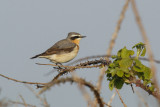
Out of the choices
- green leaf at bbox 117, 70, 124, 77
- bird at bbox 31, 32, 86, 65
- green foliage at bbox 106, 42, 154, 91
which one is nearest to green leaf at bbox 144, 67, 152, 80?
green foliage at bbox 106, 42, 154, 91

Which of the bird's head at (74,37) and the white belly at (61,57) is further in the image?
the bird's head at (74,37)

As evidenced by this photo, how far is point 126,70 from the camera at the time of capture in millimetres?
3014

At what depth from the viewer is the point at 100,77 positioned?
5.51ft

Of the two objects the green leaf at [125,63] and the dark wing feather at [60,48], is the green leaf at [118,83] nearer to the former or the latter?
the green leaf at [125,63]

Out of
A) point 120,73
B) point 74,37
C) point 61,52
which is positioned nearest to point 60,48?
point 61,52

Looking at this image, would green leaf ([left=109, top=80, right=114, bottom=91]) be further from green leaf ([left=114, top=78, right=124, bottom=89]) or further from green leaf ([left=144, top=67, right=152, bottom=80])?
green leaf ([left=144, top=67, right=152, bottom=80])

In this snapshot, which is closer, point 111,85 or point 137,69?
point 137,69

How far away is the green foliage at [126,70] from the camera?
10.0 feet

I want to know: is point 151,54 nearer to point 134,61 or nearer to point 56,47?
point 134,61

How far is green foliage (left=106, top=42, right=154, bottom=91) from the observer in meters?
3.05

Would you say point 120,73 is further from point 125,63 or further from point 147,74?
point 147,74

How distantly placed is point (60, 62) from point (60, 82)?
878 cm

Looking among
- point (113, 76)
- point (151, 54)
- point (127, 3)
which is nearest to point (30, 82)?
point (113, 76)

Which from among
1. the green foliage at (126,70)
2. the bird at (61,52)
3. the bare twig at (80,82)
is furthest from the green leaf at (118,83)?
the bird at (61,52)
